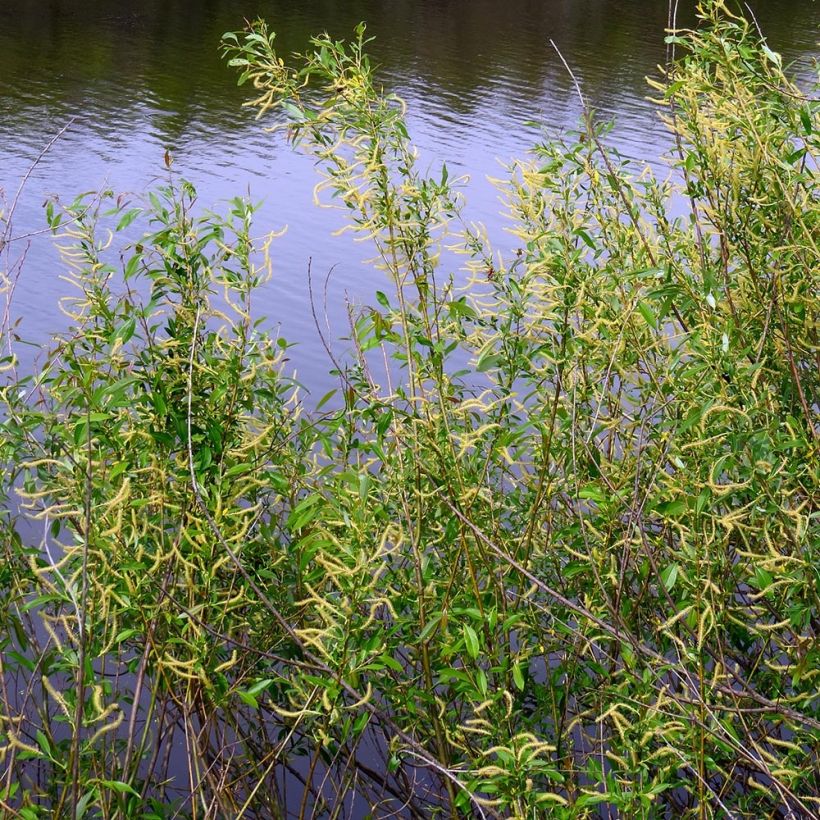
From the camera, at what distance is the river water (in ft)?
37.3

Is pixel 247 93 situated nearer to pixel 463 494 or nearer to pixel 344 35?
pixel 344 35

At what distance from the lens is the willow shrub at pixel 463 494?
2844 mm

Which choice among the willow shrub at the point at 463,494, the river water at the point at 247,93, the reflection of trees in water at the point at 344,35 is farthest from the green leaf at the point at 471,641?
the reflection of trees in water at the point at 344,35

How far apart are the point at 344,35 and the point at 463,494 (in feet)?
68.4

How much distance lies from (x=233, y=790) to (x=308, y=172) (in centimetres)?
1112

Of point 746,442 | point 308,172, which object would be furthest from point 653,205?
point 308,172

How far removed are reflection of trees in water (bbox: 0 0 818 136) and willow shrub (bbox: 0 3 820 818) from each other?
43.6ft

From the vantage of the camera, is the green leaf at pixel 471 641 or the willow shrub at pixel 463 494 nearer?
the green leaf at pixel 471 641

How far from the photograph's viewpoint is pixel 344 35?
22422mm

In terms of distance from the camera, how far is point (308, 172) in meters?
13.9

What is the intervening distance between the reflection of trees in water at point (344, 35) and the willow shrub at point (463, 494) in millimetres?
13281

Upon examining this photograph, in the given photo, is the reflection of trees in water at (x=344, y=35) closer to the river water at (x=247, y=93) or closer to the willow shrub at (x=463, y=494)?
the river water at (x=247, y=93)

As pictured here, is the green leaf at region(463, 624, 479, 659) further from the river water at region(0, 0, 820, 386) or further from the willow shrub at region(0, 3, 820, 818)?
the river water at region(0, 0, 820, 386)

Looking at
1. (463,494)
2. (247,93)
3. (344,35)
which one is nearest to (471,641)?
(463,494)
